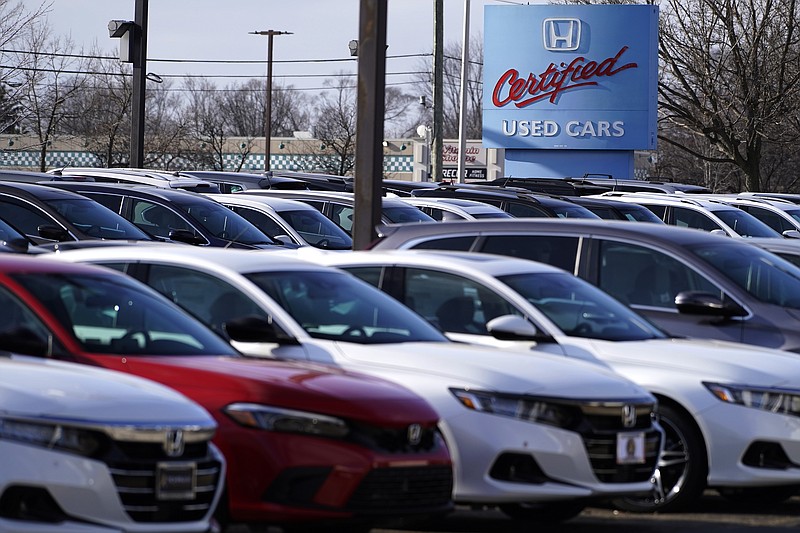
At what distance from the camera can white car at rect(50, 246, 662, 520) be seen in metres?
7.48

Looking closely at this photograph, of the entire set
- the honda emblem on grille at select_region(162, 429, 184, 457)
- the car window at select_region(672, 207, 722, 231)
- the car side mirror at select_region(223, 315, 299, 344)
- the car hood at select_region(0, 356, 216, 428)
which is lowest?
the honda emblem on grille at select_region(162, 429, 184, 457)

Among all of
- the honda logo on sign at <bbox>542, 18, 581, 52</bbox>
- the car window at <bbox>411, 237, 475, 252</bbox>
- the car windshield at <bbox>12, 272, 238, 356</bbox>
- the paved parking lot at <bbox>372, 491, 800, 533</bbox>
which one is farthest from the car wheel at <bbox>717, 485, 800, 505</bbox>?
the honda logo on sign at <bbox>542, 18, 581, 52</bbox>

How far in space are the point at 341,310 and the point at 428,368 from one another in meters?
0.85

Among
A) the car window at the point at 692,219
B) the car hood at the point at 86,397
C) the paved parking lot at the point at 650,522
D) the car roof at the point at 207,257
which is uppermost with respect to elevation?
the car window at the point at 692,219

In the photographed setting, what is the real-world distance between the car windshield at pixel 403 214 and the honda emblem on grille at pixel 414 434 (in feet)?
39.3

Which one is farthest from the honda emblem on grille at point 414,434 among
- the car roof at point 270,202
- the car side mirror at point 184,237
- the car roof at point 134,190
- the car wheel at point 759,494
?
the car roof at point 270,202

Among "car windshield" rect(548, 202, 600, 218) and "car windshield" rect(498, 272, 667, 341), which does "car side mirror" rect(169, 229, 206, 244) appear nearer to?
"car windshield" rect(548, 202, 600, 218)

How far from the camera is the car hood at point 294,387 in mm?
6648

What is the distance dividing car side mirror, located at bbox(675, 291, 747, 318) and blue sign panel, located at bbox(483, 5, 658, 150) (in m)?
27.4

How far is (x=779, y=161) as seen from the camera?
68938 mm

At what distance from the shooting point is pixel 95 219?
643 inches

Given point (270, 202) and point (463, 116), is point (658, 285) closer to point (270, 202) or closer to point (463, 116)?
point (270, 202)

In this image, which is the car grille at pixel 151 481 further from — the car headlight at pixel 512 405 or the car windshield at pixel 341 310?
the car windshield at pixel 341 310

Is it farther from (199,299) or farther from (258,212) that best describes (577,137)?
(199,299)
